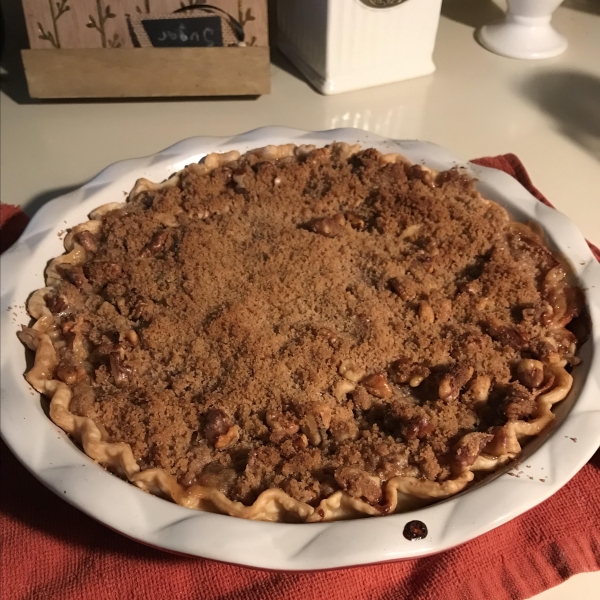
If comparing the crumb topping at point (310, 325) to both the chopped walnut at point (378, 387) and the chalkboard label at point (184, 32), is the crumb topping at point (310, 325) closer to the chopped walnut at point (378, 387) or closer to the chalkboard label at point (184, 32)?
the chopped walnut at point (378, 387)

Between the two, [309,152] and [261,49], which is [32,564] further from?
[261,49]

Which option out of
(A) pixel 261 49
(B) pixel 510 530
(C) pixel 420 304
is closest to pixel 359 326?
(C) pixel 420 304

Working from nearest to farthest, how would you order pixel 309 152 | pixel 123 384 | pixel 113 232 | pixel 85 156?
1. pixel 123 384
2. pixel 113 232
3. pixel 309 152
4. pixel 85 156

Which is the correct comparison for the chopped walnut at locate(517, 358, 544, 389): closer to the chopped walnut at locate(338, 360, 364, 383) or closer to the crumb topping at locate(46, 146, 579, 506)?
the crumb topping at locate(46, 146, 579, 506)

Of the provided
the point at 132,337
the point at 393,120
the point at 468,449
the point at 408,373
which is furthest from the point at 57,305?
the point at 393,120

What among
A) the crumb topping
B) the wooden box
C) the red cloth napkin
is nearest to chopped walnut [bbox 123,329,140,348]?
the crumb topping

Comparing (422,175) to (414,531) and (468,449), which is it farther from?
(414,531)
